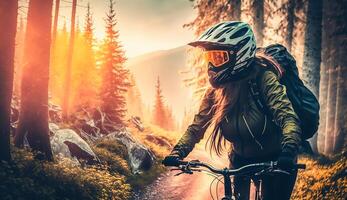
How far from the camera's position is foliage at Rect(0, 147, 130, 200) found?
7762 millimetres

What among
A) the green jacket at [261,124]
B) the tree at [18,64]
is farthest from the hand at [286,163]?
the tree at [18,64]

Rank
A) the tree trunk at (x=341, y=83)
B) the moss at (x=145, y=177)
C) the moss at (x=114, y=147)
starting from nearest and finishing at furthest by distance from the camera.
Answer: the moss at (x=145, y=177) < the moss at (x=114, y=147) < the tree trunk at (x=341, y=83)

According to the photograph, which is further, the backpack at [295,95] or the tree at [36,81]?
the tree at [36,81]

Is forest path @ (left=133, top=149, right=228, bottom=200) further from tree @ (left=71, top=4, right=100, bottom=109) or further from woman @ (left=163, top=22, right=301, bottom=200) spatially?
tree @ (left=71, top=4, right=100, bottom=109)

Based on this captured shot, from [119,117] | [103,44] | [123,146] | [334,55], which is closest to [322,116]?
[334,55]

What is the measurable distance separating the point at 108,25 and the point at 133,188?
70.1 ft

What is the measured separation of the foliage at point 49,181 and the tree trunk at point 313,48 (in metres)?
8.48

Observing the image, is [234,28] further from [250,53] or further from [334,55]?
[334,55]

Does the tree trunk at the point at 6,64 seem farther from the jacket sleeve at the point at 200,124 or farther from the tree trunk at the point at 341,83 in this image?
the tree trunk at the point at 341,83

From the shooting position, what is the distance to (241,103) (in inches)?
152

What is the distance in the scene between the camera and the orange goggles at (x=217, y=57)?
12.5 ft

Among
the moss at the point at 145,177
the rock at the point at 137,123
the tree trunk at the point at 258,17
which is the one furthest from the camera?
the rock at the point at 137,123

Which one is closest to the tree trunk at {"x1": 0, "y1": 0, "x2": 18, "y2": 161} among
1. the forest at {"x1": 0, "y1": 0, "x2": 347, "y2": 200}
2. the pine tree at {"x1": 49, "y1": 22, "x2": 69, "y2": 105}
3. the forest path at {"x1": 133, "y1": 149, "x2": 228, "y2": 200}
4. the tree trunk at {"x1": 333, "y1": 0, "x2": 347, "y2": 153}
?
the forest at {"x1": 0, "y1": 0, "x2": 347, "y2": 200}

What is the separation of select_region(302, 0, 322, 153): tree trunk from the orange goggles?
11868 millimetres
